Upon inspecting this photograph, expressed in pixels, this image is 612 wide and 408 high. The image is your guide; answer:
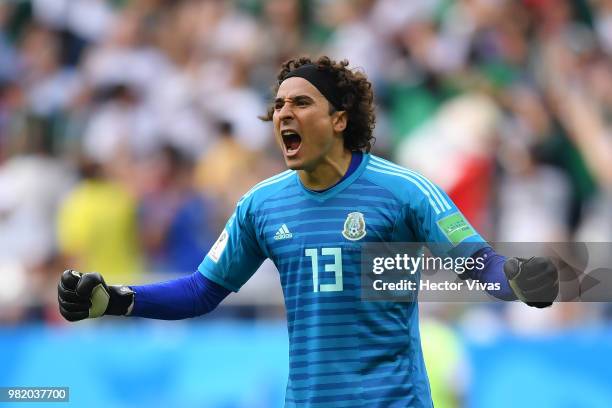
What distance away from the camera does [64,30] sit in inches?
539

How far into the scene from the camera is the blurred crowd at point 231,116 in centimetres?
1084

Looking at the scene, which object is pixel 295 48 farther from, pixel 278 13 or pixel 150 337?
pixel 150 337

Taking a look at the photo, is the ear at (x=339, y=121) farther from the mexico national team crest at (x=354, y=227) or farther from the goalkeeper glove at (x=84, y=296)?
the goalkeeper glove at (x=84, y=296)

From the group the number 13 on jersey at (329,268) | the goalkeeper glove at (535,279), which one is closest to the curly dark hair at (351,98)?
the number 13 on jersey at (329,268)

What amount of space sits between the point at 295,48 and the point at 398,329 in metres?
7.49

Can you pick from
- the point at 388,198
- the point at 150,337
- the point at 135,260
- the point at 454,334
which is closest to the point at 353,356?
the point at 388,198

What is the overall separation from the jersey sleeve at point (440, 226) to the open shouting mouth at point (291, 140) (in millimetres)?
559

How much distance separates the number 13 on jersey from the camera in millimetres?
5586

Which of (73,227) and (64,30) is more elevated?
(64,30)

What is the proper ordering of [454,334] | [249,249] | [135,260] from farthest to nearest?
1. [135,260]
2. [454,334]
3. [249,249]

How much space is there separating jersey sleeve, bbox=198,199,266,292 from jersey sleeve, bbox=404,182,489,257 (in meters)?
0.77

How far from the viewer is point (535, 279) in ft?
16.6

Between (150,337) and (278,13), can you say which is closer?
(150,337)

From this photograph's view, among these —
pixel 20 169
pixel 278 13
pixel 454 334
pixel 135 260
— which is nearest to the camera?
pixel 454 334
